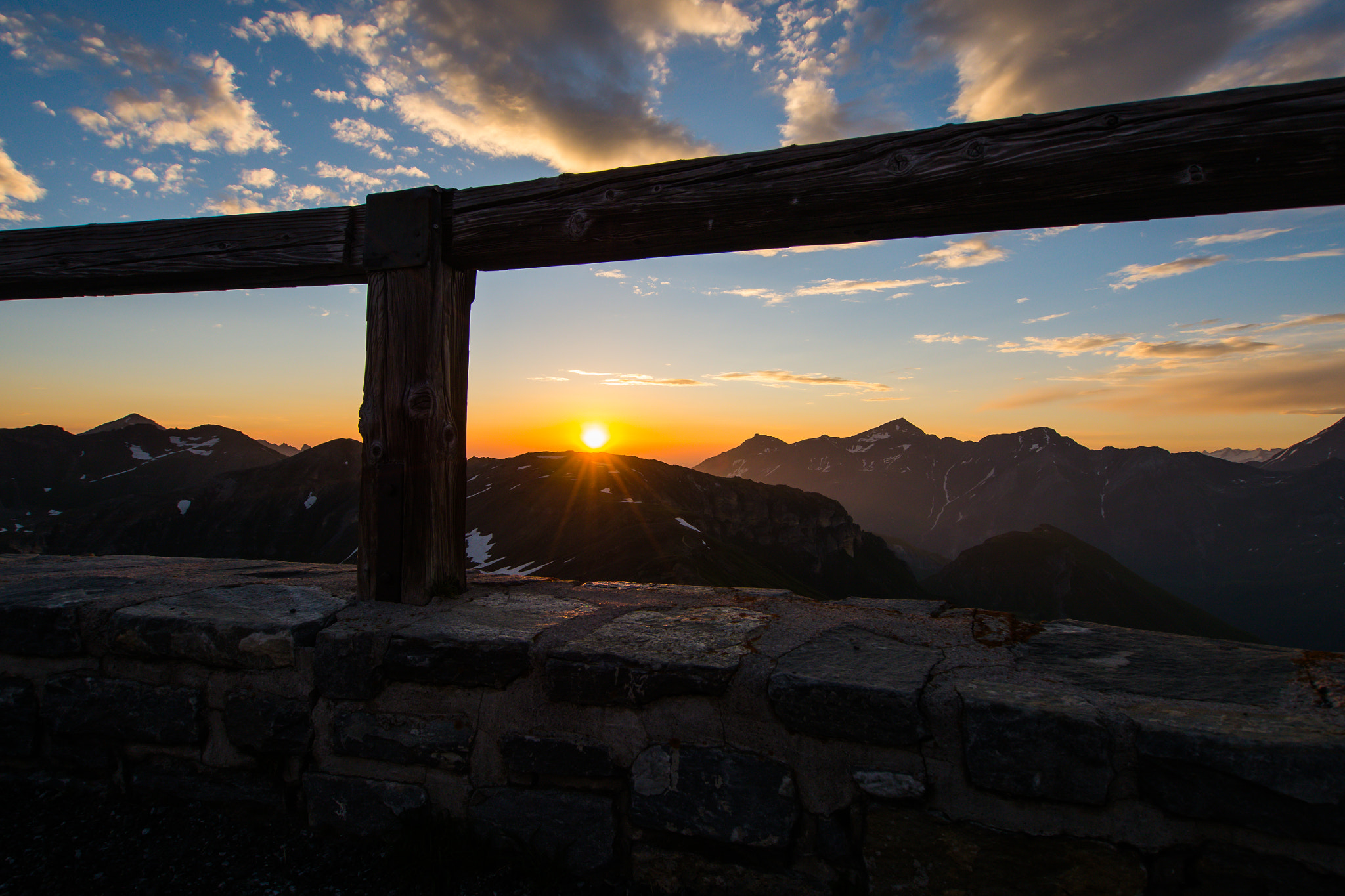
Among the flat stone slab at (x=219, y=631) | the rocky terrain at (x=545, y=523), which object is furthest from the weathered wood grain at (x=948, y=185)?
the rocky terrain at (x=545, y=523)

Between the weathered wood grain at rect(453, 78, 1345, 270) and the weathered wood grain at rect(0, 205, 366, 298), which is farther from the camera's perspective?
the weathered wood grain at rect(0, 205, 366, 298)

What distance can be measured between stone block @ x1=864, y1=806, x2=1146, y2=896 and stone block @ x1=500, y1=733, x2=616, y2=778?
0.79 metres

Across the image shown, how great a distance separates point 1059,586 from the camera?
3772 inches

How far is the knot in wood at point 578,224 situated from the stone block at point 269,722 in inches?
78.0

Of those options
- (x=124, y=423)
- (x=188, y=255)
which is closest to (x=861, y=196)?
(x=188, y=255)

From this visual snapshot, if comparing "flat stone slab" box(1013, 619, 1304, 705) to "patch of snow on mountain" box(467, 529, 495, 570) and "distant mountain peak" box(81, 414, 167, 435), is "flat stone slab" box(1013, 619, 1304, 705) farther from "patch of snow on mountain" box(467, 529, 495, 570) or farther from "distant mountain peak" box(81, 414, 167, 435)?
"distant mountain peak" box(81, 414, 167, 435)

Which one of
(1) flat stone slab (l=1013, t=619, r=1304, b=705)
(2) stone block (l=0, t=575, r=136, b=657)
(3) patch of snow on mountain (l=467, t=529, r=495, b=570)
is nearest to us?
(1) flat stone slab (l=1013, t=619, r=1304, b=705)

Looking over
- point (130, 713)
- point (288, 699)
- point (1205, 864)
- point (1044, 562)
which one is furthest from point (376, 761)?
point (1044, 562)

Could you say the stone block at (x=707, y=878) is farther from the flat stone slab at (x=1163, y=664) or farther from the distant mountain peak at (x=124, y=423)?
the distant mountain peak at (x=124, y=423)

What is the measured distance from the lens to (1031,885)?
1617mm

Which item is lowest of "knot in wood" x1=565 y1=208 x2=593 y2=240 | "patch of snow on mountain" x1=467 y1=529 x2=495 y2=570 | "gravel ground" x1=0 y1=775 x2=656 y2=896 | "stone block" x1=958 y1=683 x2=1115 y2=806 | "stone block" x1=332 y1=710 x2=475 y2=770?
"patch of snow on mountain" x1=467 y1=529 x2=495 y2=570

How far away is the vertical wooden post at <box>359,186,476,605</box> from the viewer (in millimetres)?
2594

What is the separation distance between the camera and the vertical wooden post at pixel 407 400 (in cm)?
259

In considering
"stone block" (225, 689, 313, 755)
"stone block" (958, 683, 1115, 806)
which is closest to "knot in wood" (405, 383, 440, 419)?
"stone block" (225, 689, 313, 755)
